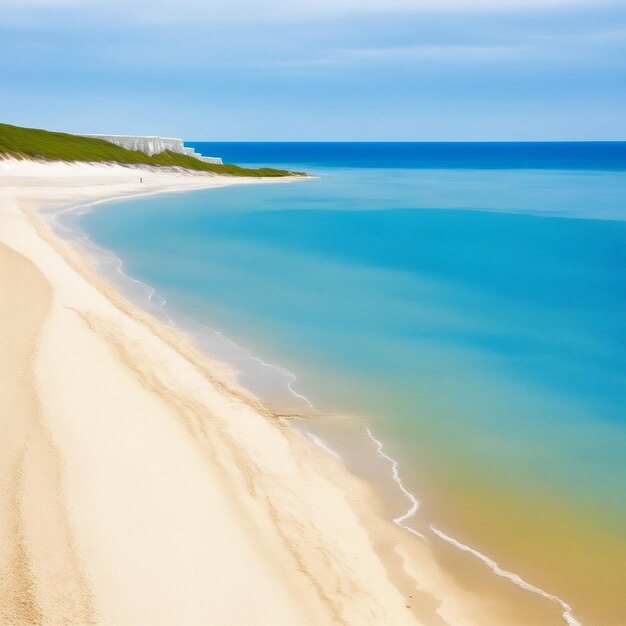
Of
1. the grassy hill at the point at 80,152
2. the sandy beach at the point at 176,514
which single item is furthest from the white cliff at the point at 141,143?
the sandy beach at the point at 176,514

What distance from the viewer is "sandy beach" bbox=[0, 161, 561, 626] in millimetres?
7387

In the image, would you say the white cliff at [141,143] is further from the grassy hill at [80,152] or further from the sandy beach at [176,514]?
the sandy beach at [176,514]

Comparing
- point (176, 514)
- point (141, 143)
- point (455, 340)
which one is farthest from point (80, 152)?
point (176, 514)

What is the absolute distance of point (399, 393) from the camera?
50.1 feet

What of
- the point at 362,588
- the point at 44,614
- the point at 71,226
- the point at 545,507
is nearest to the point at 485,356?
the point at 545,507

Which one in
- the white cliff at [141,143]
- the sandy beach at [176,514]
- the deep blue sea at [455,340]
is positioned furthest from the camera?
the white cliff at [141,143]

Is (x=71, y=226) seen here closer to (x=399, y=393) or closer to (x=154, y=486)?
(x=399, y=393)

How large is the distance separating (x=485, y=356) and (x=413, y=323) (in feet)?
12.4

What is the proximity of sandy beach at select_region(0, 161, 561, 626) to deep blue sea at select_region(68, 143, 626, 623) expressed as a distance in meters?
1.26

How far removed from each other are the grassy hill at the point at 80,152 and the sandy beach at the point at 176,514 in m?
70.3

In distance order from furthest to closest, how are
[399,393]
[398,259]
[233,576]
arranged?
[398,259] < [399,393] < [233,576]

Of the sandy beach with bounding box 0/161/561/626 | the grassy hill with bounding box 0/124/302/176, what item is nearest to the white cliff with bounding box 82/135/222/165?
the grassy hill with bounding box 0/124/302/176

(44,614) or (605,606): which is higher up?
(44,614)

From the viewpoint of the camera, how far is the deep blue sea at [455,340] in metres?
10.8
